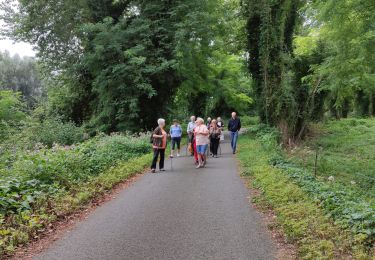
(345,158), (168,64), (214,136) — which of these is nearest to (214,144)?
(214,136)

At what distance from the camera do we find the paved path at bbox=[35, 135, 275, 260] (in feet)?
20.3

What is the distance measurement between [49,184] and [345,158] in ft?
52.8

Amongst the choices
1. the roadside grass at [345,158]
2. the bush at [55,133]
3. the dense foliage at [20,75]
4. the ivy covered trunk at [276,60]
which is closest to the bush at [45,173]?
the roadside grass at [345,158]

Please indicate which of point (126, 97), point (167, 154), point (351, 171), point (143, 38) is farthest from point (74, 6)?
point (351, 171)

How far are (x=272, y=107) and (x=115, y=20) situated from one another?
12909mm

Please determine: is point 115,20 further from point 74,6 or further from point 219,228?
point 219,228

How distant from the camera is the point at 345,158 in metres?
20.9

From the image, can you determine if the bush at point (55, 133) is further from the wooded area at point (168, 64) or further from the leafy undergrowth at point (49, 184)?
the leafy undergrowth at point (49, 184)

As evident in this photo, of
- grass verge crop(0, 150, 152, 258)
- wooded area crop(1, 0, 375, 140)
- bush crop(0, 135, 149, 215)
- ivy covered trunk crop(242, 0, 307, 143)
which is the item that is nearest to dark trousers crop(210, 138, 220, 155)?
bush crop(0, 135, 149, 215)

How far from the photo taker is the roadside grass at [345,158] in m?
13.5

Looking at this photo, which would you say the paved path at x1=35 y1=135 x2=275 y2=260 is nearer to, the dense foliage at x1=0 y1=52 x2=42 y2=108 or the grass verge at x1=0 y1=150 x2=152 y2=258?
the grass verge at x1=0 y1=150 x2=152 y2=258

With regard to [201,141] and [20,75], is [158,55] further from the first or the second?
[20,75]

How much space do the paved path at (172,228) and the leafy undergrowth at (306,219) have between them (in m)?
0.47

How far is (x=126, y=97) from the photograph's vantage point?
24.9 metres
